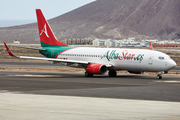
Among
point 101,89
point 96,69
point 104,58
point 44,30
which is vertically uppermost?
point 44,30

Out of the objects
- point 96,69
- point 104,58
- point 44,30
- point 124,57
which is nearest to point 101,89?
point 96,69

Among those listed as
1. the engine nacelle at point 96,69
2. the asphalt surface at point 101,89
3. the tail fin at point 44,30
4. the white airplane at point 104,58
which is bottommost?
the asphalt surface at point 101,89

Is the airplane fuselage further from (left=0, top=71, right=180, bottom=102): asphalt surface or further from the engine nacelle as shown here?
(left=0, top=71, right=180, bottom=102): asphalt surface

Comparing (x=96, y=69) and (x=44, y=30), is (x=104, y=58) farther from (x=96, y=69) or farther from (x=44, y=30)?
(x=44, y=30)

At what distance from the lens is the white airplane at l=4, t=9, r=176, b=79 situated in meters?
44.3

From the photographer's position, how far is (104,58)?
4888 cm

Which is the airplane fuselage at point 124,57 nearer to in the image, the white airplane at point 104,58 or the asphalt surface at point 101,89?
the white airplane at point 104,58

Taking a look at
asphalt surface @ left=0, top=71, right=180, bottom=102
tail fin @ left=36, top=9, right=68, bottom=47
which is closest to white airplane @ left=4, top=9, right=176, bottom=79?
tail fin @ left=36, top=9, right=68, bottom=47

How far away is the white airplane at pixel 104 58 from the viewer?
44344 mm

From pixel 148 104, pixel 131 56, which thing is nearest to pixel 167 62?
pixel 131 56

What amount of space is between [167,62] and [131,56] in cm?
474

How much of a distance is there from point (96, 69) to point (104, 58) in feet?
10.4

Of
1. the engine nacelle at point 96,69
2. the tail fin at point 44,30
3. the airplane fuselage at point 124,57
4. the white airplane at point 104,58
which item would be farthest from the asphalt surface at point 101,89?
the tail fin at point 44,30

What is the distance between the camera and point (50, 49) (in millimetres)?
54781
